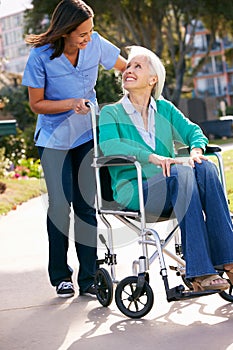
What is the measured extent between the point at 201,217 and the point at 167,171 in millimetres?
317

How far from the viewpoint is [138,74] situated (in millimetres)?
5156

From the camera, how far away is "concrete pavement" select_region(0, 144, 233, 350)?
4309mm

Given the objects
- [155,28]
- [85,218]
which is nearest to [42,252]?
[85,218]

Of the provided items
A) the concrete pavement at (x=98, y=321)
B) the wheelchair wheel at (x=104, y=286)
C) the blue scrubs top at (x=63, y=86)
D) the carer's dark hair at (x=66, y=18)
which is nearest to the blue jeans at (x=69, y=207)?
the blue scrubs top at (x=63, y=86)

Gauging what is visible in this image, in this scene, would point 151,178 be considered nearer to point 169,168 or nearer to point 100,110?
point 169,168

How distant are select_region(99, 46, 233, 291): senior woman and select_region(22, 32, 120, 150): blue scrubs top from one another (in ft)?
1.59

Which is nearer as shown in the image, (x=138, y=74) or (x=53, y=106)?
(x=138, y=74)

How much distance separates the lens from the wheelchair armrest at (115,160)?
482 cm

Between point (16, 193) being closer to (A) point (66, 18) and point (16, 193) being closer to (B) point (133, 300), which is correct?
(A) point (66, 18)

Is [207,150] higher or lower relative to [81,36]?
lower

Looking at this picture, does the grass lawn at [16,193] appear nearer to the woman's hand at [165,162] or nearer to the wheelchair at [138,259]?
the wheelchair at [138,259]

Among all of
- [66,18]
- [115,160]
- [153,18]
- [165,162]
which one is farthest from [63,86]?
[153,18]

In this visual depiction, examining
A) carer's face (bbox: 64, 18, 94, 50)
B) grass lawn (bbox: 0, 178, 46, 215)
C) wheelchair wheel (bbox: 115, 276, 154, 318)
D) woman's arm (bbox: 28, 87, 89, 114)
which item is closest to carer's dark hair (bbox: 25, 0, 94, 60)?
carer's face (bbox: 64, 18, 94, 50)

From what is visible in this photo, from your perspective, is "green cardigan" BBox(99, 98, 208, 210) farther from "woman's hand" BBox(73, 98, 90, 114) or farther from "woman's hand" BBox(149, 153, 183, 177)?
"woman's hand" BBox(73, 98, 90, 114)
